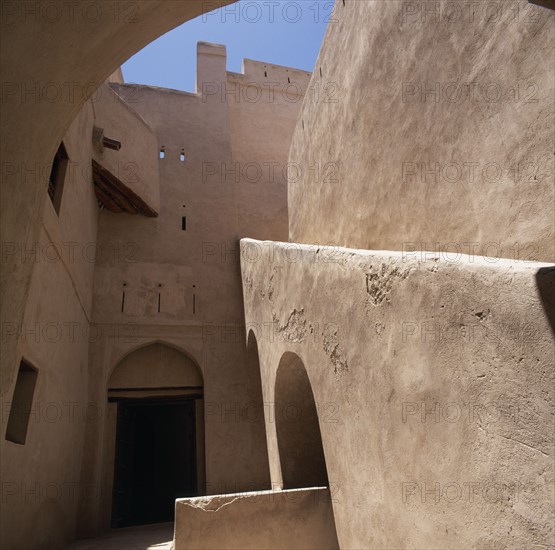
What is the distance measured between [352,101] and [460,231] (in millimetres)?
2504

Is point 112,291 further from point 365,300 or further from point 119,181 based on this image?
point 365,300

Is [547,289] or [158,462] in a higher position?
[158,462]

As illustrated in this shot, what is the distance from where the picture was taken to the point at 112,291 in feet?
30.1

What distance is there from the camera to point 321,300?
170 inches

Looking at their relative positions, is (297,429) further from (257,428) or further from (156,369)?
(156,369)

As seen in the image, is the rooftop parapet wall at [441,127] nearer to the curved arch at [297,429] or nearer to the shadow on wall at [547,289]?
the shadow on wall at [547,289]

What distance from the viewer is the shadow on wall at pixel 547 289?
1763 mm

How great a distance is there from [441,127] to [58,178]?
17.7 ft

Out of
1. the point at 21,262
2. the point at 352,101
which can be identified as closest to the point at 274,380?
the point at 352,101

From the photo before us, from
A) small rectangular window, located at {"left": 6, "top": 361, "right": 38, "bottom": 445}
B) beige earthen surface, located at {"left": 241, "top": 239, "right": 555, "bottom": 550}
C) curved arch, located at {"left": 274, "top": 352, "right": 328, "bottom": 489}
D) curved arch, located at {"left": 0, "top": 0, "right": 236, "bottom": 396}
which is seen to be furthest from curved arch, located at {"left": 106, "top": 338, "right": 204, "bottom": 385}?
curved arch, located at {"left": 0, "top": 0, "right": 236, "bottom": 396}

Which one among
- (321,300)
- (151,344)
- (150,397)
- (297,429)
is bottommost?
(297,429)

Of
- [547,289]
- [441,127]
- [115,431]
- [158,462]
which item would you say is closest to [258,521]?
[547,289]

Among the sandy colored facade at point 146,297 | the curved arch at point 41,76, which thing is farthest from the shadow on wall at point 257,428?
the curved arch at point 41,76

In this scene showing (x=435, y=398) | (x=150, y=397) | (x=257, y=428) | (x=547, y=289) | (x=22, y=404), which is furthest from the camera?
(x=150, y=397)
